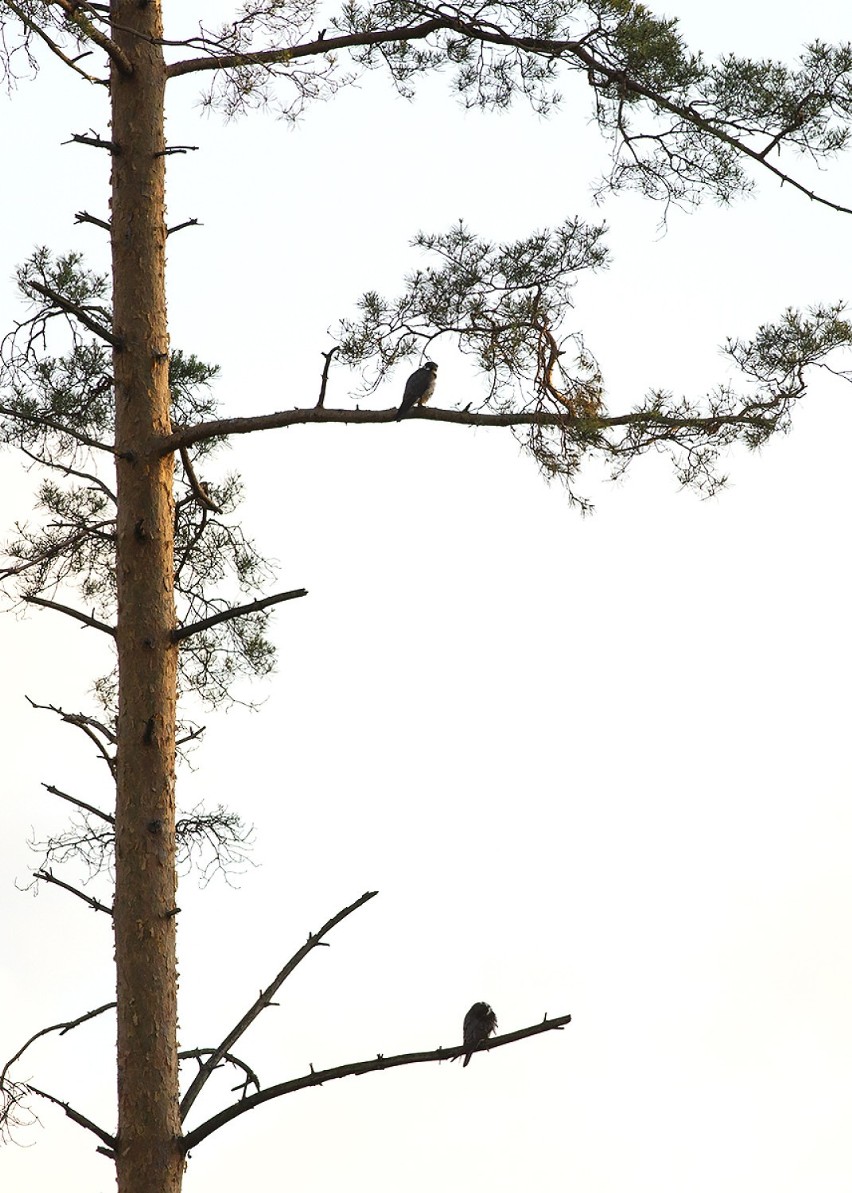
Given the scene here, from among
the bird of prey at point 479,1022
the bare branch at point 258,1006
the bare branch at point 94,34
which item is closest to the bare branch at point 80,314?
the bare branch at point 94,34

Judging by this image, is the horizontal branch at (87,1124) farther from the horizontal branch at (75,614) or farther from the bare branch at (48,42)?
the bare branch at (48,42)

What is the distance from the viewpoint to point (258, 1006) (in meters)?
5.18

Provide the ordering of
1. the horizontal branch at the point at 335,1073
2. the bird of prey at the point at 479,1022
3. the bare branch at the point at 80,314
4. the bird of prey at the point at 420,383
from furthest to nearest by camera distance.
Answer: the bird of prey at the point at 479,1022
the bird of prey at the point at 420,383
the bare branch at the point at 80,314
the horizontal branch at the point at 335,1073

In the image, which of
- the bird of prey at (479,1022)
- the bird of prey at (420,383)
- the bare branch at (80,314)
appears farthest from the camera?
the bird of prey at (479,1022)

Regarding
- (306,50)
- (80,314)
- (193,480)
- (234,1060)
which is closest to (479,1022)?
(234,1060)

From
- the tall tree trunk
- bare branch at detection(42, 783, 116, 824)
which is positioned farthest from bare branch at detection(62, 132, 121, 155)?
bare branch at detection(42, 783, 116, 824)

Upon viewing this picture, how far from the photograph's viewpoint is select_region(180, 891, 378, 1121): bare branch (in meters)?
5.02

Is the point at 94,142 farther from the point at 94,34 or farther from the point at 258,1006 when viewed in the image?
the point at 258,1006

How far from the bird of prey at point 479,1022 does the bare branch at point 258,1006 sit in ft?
4.58

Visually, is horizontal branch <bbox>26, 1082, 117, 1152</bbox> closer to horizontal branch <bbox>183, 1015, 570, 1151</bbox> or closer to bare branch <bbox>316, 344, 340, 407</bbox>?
horizontal branch <bbox>183, 1015, 570, 1151</bbox>

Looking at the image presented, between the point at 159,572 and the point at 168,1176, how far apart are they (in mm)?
2146

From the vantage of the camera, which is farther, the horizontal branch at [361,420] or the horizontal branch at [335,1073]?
the horizontal branch at [361,420]

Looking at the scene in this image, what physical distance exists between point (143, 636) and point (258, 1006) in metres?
1.43

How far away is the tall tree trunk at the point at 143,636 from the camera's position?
491 cm
